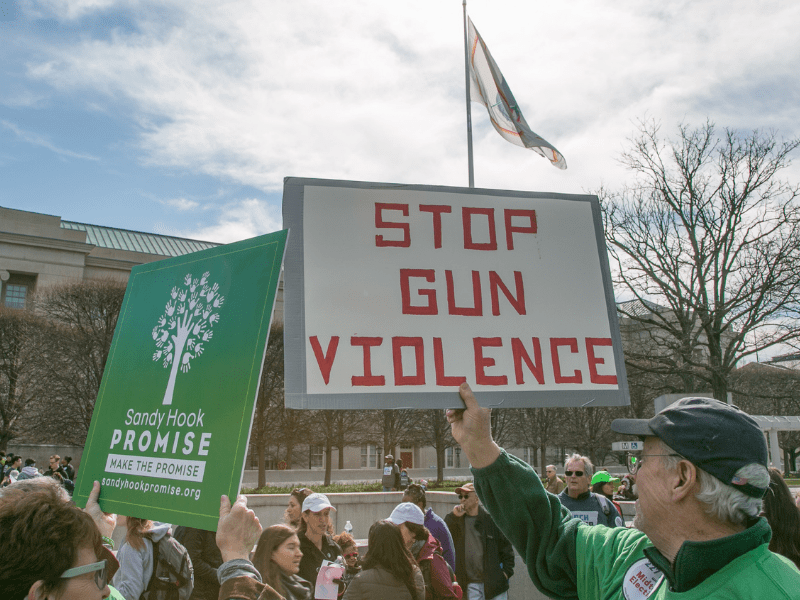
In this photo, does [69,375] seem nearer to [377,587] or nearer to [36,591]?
[377,587]

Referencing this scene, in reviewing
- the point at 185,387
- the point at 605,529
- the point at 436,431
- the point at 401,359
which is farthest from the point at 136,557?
the point at 436,431

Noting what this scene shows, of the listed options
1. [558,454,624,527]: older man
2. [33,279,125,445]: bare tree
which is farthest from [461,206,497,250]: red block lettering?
[33,279,125,445]: bare tree

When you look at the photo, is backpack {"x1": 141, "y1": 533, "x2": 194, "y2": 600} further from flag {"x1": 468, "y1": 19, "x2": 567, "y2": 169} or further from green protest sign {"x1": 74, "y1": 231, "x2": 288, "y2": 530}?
flag {"x1": 468, "y1": 19, "x2": 567, "y2": 169}

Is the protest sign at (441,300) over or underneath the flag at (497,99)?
underneath

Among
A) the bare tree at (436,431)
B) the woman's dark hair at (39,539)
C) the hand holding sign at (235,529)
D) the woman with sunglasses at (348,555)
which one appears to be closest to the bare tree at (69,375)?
the bare tree at (436,431)

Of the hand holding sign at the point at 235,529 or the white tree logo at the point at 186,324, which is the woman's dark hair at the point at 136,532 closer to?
the white tree logo at the point at 186,324

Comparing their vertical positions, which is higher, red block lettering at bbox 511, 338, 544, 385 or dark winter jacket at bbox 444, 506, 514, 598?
red block lettering at bbox 511, 338, 544, 385

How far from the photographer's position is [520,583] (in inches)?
339

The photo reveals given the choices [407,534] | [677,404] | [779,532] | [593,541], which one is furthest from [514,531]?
[407,534]

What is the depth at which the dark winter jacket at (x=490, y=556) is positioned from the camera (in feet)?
19.9

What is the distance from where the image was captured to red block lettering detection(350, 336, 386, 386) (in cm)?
222

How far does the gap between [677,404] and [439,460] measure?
34.1 m

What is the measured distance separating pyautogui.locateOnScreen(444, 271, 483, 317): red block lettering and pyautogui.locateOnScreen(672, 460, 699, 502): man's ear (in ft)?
3.11

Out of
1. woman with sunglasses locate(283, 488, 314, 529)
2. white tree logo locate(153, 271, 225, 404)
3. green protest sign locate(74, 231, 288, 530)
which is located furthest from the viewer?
woman with sunglasses locate(283, 488, 314, 529)
